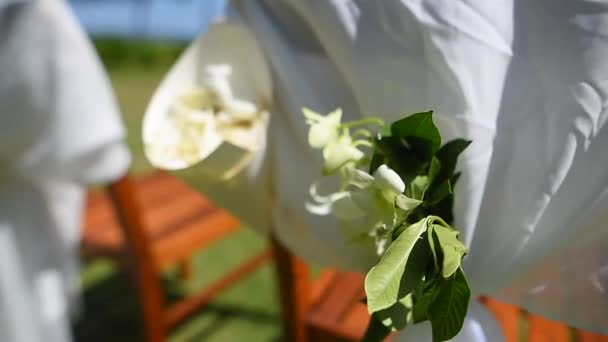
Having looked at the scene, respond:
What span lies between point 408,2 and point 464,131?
4.3 inches

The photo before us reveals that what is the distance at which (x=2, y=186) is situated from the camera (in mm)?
1027

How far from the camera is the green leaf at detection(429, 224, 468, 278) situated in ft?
1.23

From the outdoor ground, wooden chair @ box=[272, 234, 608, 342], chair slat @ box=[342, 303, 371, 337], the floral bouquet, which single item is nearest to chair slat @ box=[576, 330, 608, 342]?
wooden chair @ box=[272, 234, 608, 342]

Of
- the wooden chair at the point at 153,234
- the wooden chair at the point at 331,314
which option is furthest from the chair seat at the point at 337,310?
the wooden chair at the point at 153,234

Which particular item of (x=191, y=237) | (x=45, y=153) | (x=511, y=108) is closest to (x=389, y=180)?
(x=511, y=108)

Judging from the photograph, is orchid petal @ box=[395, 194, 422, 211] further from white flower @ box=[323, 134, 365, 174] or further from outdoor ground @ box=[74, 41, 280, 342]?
outdoor ground @ box=[74, 41, 280, 342]

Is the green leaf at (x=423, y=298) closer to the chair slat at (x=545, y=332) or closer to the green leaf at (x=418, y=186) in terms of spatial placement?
the green leaf at (x=418, y=186)

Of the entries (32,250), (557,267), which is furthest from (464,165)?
(32,250)

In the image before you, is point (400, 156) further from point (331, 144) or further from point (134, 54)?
point (134, 54)

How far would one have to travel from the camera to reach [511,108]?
433 mm

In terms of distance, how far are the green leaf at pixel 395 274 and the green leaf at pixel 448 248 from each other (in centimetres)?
1

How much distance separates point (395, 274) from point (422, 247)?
0.03 metres

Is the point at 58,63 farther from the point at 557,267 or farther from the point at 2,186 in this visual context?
the point at 557,267

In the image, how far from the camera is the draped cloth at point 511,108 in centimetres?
41
